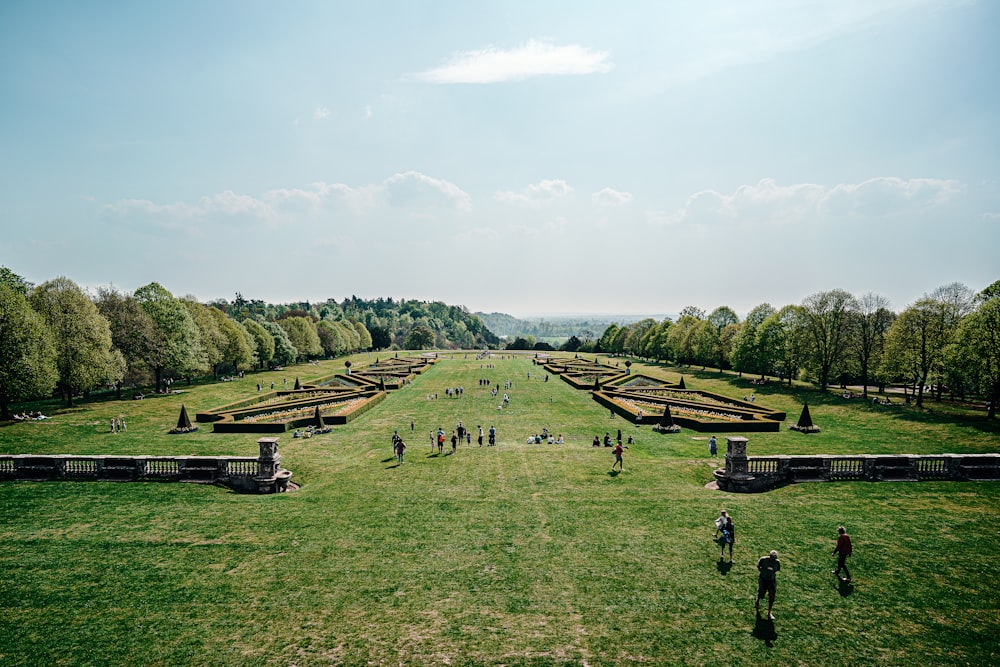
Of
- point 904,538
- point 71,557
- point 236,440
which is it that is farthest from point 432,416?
point 904,538

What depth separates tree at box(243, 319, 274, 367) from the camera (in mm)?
84562

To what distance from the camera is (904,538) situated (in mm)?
17547

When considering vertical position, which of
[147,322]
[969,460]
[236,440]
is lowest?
[236,440]

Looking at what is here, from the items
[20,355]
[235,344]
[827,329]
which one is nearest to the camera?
[20,355]

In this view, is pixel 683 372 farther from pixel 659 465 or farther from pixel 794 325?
pixel 659 465

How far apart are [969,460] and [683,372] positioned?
6796 cm

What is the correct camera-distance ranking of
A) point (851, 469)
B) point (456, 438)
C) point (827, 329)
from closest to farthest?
point (851, 469) → point (456, 438) → point (827, 329)

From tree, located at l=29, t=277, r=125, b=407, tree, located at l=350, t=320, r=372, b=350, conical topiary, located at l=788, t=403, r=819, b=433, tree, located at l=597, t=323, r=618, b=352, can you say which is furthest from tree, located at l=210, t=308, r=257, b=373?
tree, located at l=597, t=323, r=618, b=352

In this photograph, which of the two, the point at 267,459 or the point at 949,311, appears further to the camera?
the point at 949,311

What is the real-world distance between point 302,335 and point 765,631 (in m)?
104

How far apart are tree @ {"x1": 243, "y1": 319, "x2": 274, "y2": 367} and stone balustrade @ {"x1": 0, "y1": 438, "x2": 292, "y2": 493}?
6160 cm

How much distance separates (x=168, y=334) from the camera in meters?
61.8

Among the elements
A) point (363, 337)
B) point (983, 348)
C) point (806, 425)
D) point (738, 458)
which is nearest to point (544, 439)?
point (738, 458)

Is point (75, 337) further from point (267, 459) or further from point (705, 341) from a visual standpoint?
point (705, 341)
